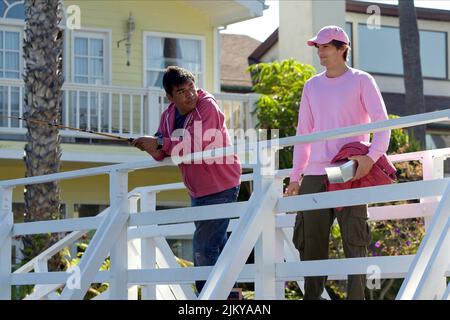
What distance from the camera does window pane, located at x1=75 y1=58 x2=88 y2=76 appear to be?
64.3 feet

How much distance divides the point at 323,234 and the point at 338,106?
0.77 m

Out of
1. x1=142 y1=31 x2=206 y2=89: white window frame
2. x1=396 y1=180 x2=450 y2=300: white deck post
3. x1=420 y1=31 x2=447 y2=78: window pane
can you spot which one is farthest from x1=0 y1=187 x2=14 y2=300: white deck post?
x1=420 y1=31 x2=447 y2=78: window pane

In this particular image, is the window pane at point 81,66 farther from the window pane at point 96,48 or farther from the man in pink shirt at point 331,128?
the man in pink shirt at point 331,128

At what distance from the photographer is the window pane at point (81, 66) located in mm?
19609

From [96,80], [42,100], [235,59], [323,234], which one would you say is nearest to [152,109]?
[96,80]

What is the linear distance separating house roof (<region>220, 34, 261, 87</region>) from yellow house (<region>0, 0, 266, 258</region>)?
324 inches

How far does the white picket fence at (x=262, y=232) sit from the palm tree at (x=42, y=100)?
4919mm

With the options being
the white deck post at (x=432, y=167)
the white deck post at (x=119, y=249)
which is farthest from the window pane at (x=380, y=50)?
the white deck post at (x=119, y=249)

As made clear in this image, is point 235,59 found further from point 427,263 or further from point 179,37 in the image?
point 427,263

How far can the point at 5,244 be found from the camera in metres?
9.45
